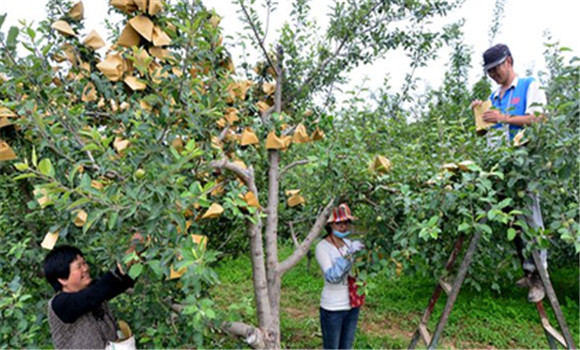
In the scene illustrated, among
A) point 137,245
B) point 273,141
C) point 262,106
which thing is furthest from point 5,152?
point 262,106

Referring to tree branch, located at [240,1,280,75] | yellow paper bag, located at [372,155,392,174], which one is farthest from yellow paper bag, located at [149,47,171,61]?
yellow paper bag, located at [372,155,392,174]

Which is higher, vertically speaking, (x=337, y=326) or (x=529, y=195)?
(x=529, y=195)

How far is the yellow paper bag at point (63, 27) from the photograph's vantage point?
193cm

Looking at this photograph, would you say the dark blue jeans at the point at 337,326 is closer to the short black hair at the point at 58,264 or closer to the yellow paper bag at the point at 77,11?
the short black hair at the point at 58,264

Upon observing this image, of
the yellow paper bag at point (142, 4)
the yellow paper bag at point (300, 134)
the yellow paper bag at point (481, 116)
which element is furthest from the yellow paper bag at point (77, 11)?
the yellow paper bag at point (481, 116)

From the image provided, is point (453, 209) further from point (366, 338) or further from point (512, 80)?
point (366, 338)

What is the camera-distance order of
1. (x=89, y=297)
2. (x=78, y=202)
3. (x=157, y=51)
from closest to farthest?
1. (x=78, y=202)
2. (x=89, y=297)
3. (x=157, y=51)

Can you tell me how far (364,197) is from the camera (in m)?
2.24

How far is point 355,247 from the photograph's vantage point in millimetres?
2535

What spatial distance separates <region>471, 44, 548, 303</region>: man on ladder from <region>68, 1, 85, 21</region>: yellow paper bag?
186cm

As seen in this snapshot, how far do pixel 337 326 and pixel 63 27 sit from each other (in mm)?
2233

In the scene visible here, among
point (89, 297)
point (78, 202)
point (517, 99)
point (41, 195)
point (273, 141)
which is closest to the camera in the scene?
point (78, 202)

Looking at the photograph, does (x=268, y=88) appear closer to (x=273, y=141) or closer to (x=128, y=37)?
(x=273, y=141)

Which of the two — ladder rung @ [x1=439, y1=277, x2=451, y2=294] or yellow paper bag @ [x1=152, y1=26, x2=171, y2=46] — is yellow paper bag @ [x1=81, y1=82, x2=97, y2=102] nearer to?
yellow paper bag @ [x1=152, y1=26, x2=171, y2=46]
